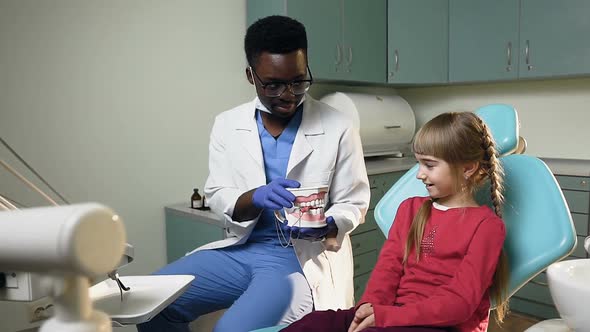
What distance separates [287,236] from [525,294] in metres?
1.86

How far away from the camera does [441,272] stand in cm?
120

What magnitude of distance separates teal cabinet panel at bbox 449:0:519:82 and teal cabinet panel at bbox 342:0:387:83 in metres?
0.46

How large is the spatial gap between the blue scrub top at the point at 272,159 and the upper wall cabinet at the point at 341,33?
1.24m

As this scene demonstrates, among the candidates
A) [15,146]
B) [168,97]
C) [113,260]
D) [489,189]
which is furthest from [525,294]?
[113,260]

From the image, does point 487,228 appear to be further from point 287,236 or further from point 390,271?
point 287,236

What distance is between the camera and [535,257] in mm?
1133

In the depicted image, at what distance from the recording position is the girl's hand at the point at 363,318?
3.64ft

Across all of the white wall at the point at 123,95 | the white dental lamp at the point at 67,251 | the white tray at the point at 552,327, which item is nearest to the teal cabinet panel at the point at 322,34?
the white wall at the point at 123,95

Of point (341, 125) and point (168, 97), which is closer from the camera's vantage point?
point (341, 125)

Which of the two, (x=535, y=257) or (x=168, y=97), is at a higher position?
(x=168, y=97)

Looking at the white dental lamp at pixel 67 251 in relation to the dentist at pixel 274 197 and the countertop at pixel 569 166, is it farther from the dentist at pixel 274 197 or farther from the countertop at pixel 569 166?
the countertop at pixel 569 166

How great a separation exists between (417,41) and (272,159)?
81.2 inches

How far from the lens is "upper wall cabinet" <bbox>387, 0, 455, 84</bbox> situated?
320cm

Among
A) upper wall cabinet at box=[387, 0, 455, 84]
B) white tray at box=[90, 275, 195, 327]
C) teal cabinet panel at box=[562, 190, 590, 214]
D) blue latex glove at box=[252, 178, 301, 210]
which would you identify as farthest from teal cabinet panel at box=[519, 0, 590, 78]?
white tray at box=[90, 275, 195, 327]
